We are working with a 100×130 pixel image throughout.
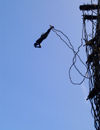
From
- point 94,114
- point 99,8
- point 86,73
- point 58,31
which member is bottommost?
point 94,114

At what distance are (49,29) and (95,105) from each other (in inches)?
109

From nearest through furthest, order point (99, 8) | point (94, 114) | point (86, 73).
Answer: point (94, 114) < point (86, 73) < point (99, 8)

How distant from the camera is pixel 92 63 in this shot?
7.82 meters

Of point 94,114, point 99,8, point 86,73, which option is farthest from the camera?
point 99,8

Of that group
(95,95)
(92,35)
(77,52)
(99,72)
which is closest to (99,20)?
(92,35)

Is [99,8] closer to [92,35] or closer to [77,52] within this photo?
[92,35]

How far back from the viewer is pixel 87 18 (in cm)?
874

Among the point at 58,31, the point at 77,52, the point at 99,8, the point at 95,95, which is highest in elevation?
the point at 99,8

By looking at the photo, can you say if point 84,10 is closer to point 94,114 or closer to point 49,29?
point 49,29

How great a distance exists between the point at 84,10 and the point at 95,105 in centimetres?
352

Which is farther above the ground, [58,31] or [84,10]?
[84,10]

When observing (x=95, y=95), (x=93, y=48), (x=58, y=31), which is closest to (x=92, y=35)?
(x=93, y=48)

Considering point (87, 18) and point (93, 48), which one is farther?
point (87, 18)

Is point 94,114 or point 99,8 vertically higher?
point 99,8
